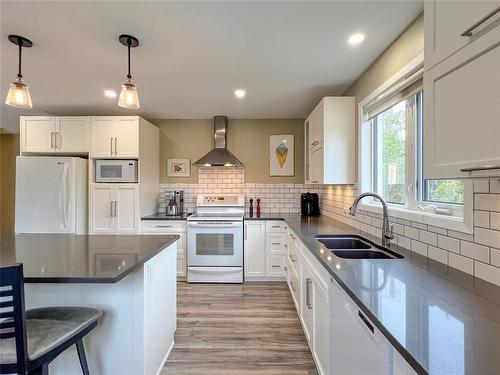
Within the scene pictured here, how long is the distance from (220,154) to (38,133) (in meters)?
2.42

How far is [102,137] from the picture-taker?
3.50 m

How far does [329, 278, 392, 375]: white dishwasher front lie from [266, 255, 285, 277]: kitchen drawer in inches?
84.7

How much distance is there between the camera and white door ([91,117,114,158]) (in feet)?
11.5

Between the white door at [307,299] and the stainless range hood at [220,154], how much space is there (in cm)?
211

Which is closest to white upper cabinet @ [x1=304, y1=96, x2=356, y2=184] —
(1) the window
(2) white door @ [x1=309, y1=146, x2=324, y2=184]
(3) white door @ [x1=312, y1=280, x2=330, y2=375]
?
(2) white door @ [x1=309, y1=146, x2=324, y2=184]

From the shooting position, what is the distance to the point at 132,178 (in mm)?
3502

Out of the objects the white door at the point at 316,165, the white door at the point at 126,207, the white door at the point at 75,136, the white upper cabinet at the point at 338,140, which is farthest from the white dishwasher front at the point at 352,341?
the white door at the point at 75,136

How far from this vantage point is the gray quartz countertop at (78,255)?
119 centimetres

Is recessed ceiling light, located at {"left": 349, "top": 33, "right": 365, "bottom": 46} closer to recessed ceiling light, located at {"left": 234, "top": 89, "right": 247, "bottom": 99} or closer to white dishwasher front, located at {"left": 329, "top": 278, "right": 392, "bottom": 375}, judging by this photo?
recessed ceiling light, located at {"left": 234, "top": 89, "right": 247, "bottom": 99}

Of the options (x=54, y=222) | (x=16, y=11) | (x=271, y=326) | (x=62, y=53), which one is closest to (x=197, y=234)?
(x=271, y=326)

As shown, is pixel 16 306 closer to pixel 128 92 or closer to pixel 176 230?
pixel 128 92

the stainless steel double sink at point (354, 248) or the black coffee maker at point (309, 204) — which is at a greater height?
the black coffee maker at point (309, 204)

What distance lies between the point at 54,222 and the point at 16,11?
2531mm

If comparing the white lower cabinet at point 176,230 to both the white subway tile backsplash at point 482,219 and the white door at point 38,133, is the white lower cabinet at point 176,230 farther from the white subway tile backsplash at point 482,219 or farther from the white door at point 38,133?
the white subway tile backsplash at point 482,219
